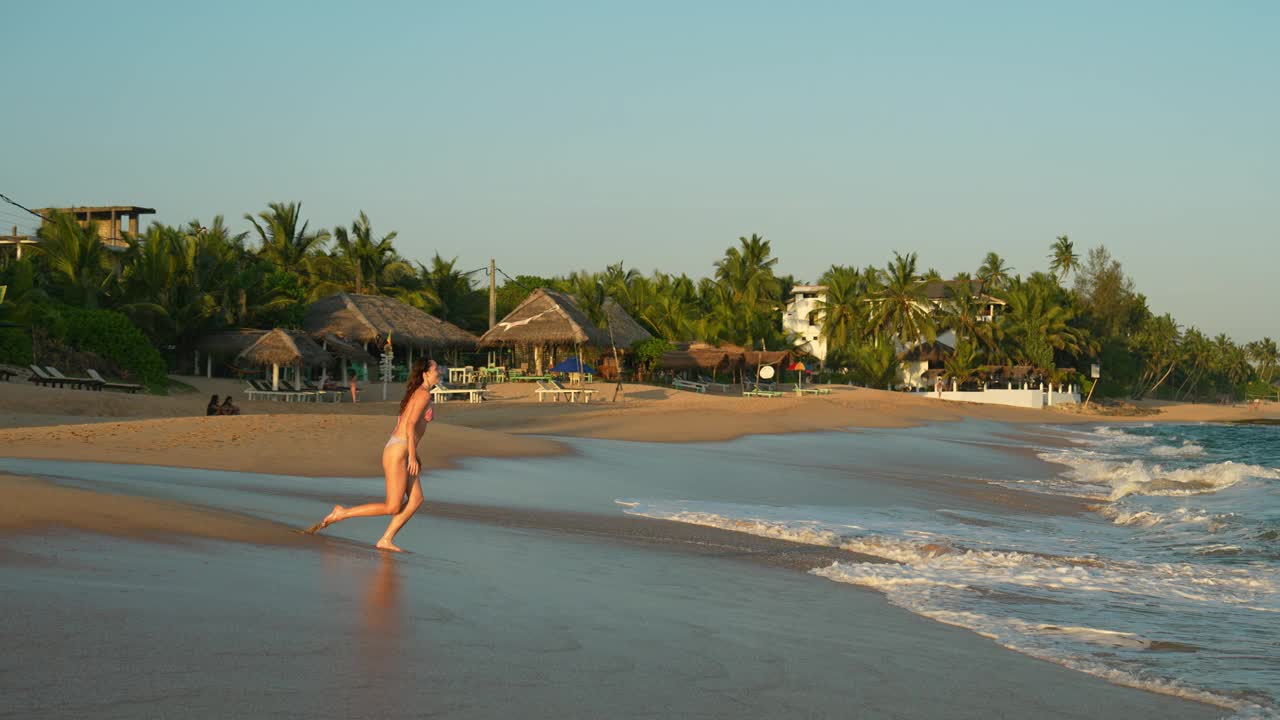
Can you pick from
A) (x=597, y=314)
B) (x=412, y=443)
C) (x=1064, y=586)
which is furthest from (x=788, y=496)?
(x=597, y=314)

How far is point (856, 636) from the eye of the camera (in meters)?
4.92

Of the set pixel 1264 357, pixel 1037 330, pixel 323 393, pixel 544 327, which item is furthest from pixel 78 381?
pixel 1264 357

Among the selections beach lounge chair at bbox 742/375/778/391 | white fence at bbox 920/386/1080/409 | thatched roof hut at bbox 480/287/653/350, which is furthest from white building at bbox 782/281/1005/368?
thatched roof hut at bbox 480/287/653/350

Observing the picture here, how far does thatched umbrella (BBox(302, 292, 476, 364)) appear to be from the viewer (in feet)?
131

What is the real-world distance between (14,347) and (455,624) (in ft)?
86.8

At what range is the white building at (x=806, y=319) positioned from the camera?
67500 millimetres

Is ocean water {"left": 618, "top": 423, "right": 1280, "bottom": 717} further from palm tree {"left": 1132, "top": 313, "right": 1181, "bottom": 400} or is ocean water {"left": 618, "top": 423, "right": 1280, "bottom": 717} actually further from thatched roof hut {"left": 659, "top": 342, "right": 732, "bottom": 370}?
palm tree {"left": 1132, "top": 313, "right": 1181, "bottom": 400}

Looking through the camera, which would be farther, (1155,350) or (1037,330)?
(1155,350)

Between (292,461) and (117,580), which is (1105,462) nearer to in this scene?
(292,461)

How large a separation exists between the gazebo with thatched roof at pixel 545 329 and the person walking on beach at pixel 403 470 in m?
33.5

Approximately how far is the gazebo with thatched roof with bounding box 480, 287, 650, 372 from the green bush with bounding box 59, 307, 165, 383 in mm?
13826

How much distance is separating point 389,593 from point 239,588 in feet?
2.10

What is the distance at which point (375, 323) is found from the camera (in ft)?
132

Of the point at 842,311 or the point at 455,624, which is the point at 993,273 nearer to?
the point at 842,311
